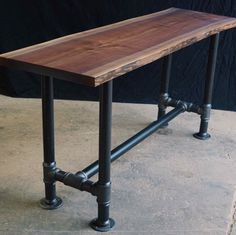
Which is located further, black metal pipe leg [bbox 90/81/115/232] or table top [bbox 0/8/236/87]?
black metal pipe leg [bbox 90/81/115/232]

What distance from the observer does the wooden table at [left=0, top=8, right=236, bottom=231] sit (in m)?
1.76

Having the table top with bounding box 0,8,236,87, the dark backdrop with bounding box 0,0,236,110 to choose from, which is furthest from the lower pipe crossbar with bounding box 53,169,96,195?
the dark backdrop with bounding box 0,0,236,110

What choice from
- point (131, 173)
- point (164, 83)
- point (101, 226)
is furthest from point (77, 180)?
point (164, 83)

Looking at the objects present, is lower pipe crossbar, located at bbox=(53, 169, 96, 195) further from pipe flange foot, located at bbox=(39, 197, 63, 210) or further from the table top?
the table top

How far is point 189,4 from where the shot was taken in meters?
3.23

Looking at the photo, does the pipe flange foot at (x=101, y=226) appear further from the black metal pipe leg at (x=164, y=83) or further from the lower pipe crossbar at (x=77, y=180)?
the black metal pipe leg at (x=164, y=83)

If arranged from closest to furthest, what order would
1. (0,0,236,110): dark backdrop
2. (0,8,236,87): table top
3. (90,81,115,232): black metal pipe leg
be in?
1. (0,8,236,87): table top
2. (90,81,115,232): black metal pipe leg
3. (0,0,236,110): dark backdrop

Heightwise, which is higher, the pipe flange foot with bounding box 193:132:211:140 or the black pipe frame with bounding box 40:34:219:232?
the black pipe frame with bounding box 40:34:219:232

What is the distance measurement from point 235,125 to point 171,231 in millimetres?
1311

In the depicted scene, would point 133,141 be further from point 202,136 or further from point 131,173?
point 202,136

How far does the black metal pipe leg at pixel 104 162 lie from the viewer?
1.83 m

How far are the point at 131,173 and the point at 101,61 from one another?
2.84ft

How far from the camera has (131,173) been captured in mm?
2510

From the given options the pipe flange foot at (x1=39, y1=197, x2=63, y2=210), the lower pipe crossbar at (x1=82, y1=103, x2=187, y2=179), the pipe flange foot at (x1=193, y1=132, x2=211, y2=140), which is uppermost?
the lower pipe crossbar at (x1=82, y1=103, x2=187, y2=179)
